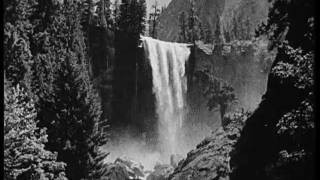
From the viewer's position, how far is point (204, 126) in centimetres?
7612

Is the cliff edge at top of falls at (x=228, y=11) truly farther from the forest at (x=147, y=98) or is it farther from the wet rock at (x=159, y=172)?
the wet rock at (x=159, y=172)

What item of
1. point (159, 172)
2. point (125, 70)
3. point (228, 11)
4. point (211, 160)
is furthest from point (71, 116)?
point (228, 11)

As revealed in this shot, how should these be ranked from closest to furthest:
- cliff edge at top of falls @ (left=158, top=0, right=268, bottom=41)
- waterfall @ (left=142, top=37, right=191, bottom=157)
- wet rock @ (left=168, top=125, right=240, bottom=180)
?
wet rock @ (left=168, top=125, right=240, bottom=180) < waterfall @ (left=142, top=37, right=191, bottom=157) < cliff edge at top of falls @ (left=158, top=0, right=268, bottom=41)

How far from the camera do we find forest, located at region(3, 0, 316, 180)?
68.4 ft

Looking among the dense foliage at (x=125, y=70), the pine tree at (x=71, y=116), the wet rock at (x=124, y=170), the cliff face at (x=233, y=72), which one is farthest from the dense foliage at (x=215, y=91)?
the pine tree at (x=71, y=116)

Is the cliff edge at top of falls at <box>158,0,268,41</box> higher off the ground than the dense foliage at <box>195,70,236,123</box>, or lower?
higher

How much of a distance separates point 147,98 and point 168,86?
413cm

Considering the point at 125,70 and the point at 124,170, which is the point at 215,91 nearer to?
the point at 125,70

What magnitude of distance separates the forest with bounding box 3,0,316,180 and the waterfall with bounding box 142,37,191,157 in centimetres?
16

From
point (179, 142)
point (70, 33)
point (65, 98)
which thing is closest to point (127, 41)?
point (179, 142)

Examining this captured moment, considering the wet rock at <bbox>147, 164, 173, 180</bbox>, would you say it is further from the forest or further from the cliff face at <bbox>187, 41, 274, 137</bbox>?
the cliff face at <bbox>187, 41, 274, 137</bbox>

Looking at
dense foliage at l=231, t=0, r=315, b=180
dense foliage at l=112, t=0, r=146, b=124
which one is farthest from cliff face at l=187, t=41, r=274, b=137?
dense foliage at l=231, t=0, r=315, b=180

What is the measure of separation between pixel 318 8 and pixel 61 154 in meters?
21.9

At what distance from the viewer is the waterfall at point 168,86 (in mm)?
70875
